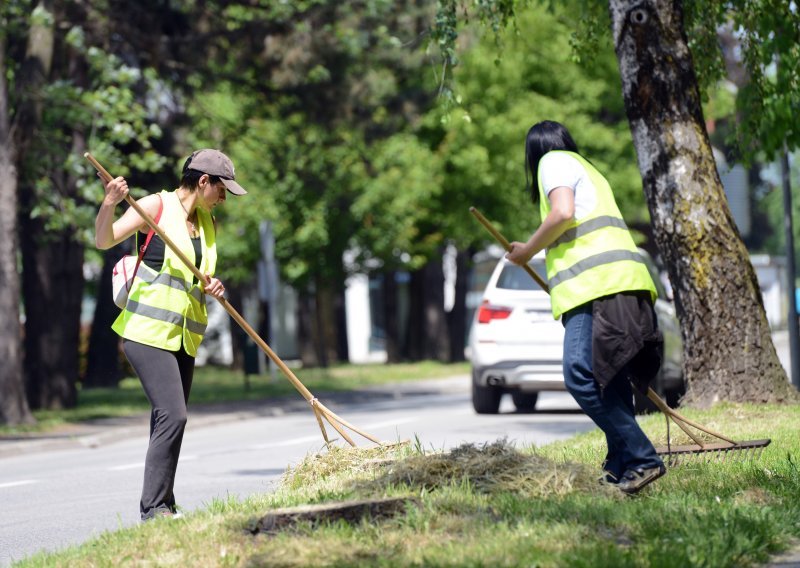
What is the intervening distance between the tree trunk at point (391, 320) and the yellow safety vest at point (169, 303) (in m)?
32.0

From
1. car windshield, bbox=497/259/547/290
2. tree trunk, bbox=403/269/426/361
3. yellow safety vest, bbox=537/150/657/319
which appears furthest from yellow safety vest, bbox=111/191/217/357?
tree trunk, bbox=403/269/426/361

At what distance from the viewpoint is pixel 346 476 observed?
7305mm

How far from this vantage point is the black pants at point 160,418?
7.10 m

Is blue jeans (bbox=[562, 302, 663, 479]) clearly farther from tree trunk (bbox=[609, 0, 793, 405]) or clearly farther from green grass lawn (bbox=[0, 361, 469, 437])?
green grass lawn (bbox=[0, 361, 469, 437])

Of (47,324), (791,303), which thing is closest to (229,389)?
(47,324)

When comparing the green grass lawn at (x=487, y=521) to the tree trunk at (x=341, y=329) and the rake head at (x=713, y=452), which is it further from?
the tree trunk at (x=341, y=329)

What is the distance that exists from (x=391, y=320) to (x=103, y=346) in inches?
482

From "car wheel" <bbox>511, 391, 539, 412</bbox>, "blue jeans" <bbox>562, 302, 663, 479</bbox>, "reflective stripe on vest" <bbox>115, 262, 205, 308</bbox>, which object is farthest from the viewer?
"car wheel" <bbox>511, 391, 539, 412</bbox>

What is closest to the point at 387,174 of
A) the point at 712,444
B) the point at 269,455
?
the point at 269,455

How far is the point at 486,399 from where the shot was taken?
1698 cm

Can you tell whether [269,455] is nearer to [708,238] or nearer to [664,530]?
[708,238]

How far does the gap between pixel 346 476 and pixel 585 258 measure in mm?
1602

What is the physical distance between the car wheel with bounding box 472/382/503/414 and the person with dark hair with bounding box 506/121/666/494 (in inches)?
388

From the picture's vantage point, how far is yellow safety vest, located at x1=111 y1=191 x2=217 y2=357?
717 cm
